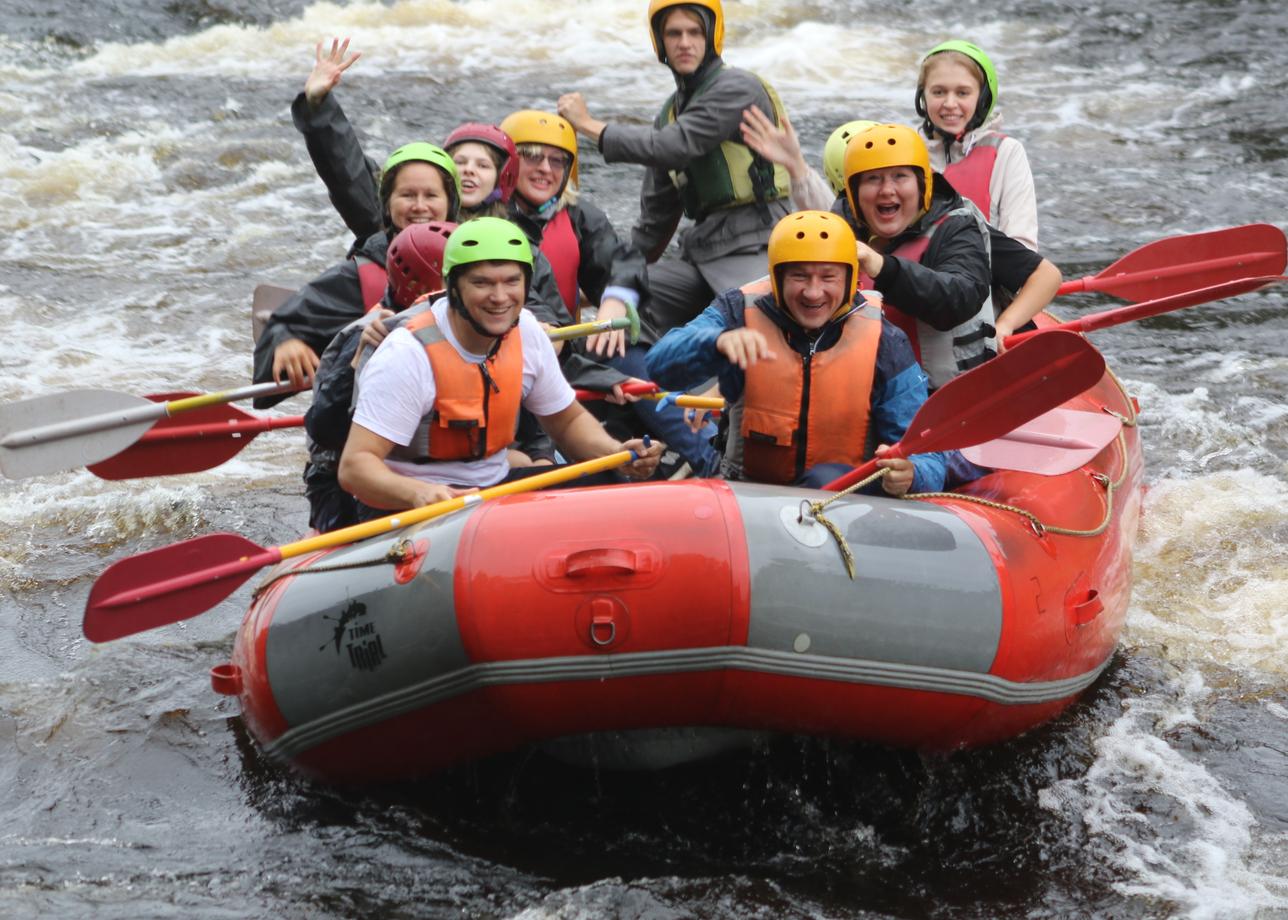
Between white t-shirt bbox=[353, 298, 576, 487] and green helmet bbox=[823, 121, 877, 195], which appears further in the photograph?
green helmet bbox=[823, 121, 877, 195]

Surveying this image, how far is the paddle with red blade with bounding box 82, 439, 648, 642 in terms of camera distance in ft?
13.5

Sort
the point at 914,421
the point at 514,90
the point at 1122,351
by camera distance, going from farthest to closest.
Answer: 1. the point at 514,90
2. the point at 1122,351
3. the point at 914,421

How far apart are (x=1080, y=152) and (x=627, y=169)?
3153 mm

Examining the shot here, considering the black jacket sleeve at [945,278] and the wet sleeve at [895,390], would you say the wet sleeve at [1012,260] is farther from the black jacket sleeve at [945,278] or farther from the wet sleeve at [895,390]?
the wet sleeve at [895,390]

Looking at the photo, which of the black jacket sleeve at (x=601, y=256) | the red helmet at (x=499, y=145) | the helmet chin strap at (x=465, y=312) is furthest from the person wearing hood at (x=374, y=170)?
the helmet chin strap at (x=465, y=312)

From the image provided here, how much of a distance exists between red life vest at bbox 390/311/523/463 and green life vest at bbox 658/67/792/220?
1.88 metres

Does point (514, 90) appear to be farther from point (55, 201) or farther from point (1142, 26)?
point (1142, 26)

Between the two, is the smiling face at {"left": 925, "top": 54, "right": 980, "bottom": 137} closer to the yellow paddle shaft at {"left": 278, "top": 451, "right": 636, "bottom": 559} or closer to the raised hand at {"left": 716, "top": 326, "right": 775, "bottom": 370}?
the raised hand at {"left": 716, "top": 326, "right": 775, "bottom": 370}

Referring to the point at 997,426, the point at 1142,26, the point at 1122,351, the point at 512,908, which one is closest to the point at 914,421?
the point at 997,426

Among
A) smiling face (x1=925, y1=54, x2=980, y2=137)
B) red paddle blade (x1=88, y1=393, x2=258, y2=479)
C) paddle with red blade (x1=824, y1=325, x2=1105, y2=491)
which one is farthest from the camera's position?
smiling face (x1=925, y1=54, x2=980, y2=137)

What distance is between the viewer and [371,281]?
5195mm

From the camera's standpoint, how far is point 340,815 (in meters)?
4.51

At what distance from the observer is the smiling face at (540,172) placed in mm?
5774

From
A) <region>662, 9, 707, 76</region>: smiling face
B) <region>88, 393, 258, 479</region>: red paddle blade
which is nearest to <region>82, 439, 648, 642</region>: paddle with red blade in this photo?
<region>88, 393, 258, 479</region>: red paddle blade
